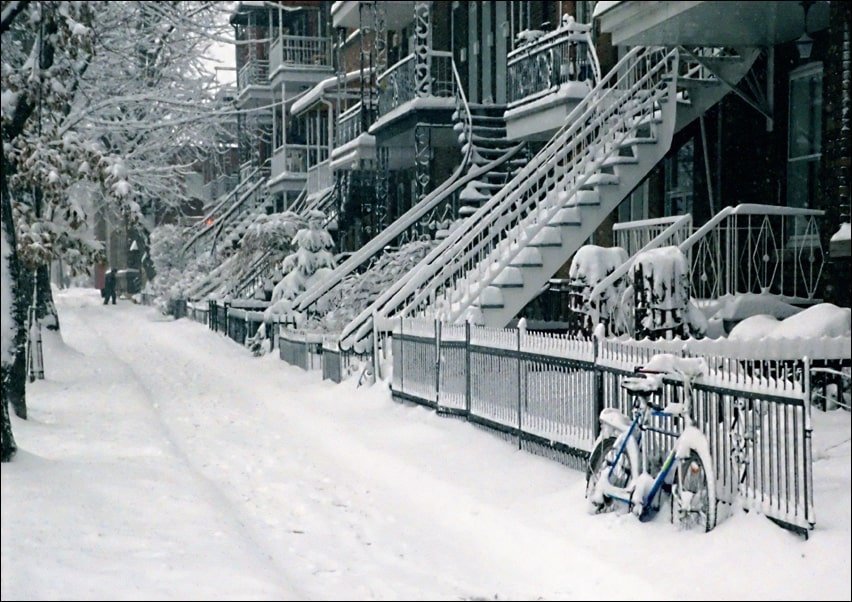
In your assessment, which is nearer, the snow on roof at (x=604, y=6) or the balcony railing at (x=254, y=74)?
the snow on roof at (x=604, y=6)

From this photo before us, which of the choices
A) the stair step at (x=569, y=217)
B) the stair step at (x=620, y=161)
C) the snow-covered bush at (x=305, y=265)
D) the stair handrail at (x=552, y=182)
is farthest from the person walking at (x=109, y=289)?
the stair step at (x=620, y=161)

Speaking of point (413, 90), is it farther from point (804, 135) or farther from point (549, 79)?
point (804, 135)

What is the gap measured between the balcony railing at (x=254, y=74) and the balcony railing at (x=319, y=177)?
31.5 feet

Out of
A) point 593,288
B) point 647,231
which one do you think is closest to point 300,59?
point 647,231

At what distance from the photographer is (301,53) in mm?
44156

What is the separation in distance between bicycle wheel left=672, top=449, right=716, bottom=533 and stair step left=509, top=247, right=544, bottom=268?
29.3 ft

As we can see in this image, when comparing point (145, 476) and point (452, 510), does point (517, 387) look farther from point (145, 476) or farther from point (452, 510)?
point (145, 476)

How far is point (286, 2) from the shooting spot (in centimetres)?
Answer: 4653

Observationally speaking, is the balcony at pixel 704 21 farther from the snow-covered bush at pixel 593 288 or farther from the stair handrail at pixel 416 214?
the stair handrail at pixel 416 214

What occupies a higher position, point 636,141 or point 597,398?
point 636,141

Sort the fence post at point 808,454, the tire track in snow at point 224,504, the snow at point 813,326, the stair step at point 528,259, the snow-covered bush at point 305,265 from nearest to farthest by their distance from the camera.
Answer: the fence post at point 808,454, the tire track in snow at point 224,504, the snow at point 813,326, the stair step at point 528,259, the snow-covered bush at point 305,265

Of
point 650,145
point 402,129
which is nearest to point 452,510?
point 650,145

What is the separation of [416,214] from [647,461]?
16326 mm

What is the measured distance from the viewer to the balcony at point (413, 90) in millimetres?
24047
